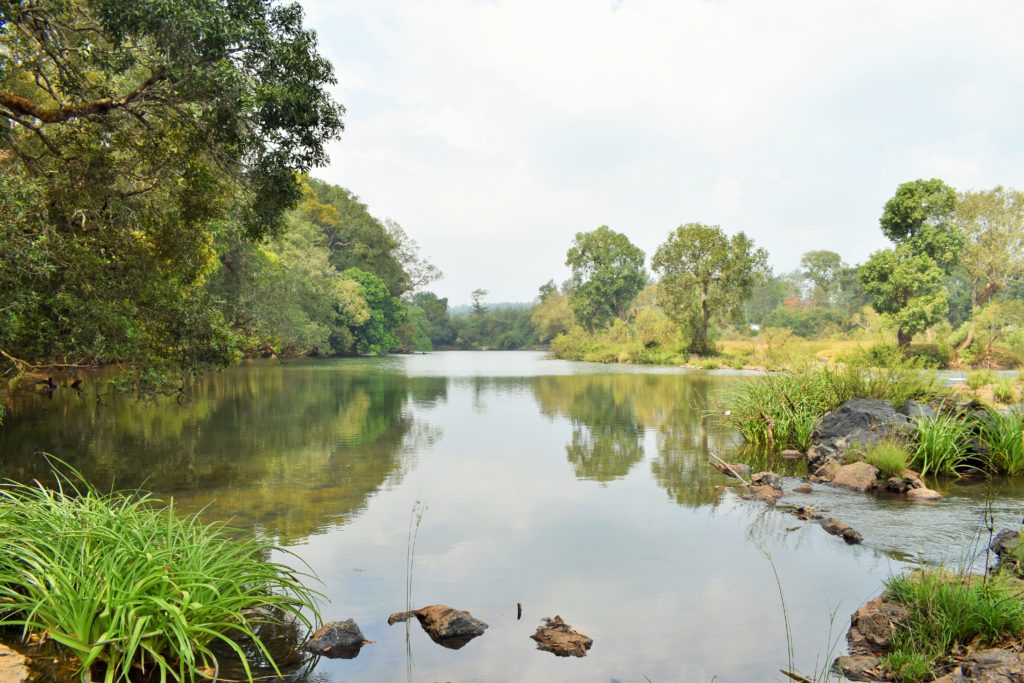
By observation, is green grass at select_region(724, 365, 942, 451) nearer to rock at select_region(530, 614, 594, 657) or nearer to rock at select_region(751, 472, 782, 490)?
rock at select_region(751, 472, 782, 490)

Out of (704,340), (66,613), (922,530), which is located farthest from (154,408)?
(704,340)

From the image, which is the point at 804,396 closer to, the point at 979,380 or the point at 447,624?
the point at 979,380

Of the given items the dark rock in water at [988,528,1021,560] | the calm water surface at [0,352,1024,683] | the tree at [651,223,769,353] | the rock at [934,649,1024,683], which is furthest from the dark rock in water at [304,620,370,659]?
the tree at [651,223,769,353]

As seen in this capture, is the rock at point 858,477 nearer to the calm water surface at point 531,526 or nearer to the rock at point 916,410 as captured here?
the calm water surface at point 531,526

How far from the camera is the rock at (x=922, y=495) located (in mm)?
10109

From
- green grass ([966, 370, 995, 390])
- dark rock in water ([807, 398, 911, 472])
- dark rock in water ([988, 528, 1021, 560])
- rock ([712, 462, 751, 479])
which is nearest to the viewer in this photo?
dark rock in water ([988, 528, 1021, 560])

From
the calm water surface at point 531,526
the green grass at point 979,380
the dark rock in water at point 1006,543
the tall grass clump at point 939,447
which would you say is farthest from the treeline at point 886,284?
the dark rock in water at point 1006,543

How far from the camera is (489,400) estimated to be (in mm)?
26031

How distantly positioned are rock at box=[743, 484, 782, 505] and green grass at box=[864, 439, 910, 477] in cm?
184

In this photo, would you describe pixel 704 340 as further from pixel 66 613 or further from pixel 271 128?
pixel 66 613

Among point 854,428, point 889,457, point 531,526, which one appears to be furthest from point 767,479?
point 531,526

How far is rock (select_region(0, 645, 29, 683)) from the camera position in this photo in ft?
13.8

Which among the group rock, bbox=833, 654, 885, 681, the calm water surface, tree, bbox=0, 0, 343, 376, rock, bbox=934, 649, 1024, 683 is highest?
tree, bbox=0, 0, 343, 376

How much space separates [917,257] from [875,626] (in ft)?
129
